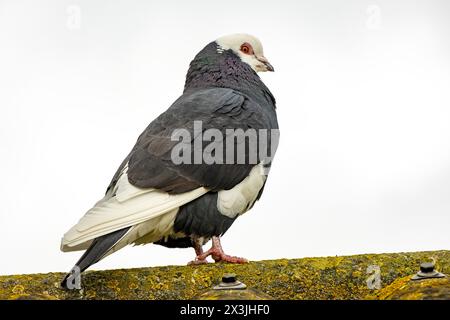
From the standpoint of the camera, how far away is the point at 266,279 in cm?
488

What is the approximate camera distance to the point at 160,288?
4.81m

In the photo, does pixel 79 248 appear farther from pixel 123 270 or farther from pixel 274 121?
pixel 274 121

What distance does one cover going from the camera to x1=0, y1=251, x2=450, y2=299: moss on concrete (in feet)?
15.5

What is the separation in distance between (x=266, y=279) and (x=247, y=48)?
15.0 feet

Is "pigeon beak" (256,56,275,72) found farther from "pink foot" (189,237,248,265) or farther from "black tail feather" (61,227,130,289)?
"black tail feather" (61,227,130,289)

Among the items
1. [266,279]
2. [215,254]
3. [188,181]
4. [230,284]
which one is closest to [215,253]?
[215,254]

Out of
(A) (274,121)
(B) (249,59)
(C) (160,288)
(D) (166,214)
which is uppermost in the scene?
(B) (249,59)

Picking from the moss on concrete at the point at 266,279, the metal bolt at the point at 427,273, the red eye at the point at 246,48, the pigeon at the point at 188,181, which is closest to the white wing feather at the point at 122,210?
the pigeon at the point at 188,181

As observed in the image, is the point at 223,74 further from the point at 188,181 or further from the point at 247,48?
the point at 188,181

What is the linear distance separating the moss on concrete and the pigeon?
2.02 feet

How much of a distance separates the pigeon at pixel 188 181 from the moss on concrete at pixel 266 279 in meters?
0.62

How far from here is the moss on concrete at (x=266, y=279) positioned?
473 cm

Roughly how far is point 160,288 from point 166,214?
153 cm
